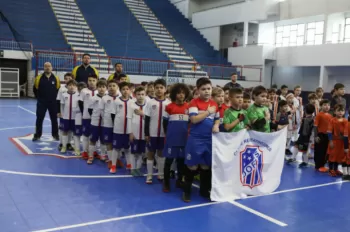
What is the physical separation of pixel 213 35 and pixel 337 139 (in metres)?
23.5

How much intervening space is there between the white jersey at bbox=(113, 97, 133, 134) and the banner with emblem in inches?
71.2

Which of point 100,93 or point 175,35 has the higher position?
point 175,35

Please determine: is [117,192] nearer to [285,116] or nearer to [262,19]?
[285,116]

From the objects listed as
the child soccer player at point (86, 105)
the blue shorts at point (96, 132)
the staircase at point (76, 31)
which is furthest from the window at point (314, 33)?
the blue shorts at point (96, 132)

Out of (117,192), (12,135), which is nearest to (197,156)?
(117,192)

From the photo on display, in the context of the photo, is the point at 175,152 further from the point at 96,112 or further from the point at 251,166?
the point at 96,112

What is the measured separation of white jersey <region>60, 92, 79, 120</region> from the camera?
7.02m

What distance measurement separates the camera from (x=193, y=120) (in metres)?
4.61

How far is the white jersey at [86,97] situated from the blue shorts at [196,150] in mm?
2819

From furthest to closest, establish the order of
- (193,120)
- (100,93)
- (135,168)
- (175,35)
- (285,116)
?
1. (175,35)
2. (285,116)
3. (100,93)
4. (135,168)
5. (193,120)

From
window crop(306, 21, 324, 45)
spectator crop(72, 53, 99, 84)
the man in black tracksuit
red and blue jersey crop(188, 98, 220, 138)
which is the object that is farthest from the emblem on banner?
window crop(306, 21, 324, 45)

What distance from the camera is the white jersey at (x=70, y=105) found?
23.0 feet

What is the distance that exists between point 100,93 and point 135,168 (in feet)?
5.28

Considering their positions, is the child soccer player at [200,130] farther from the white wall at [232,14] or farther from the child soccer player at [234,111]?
the white wall at [232,14]
